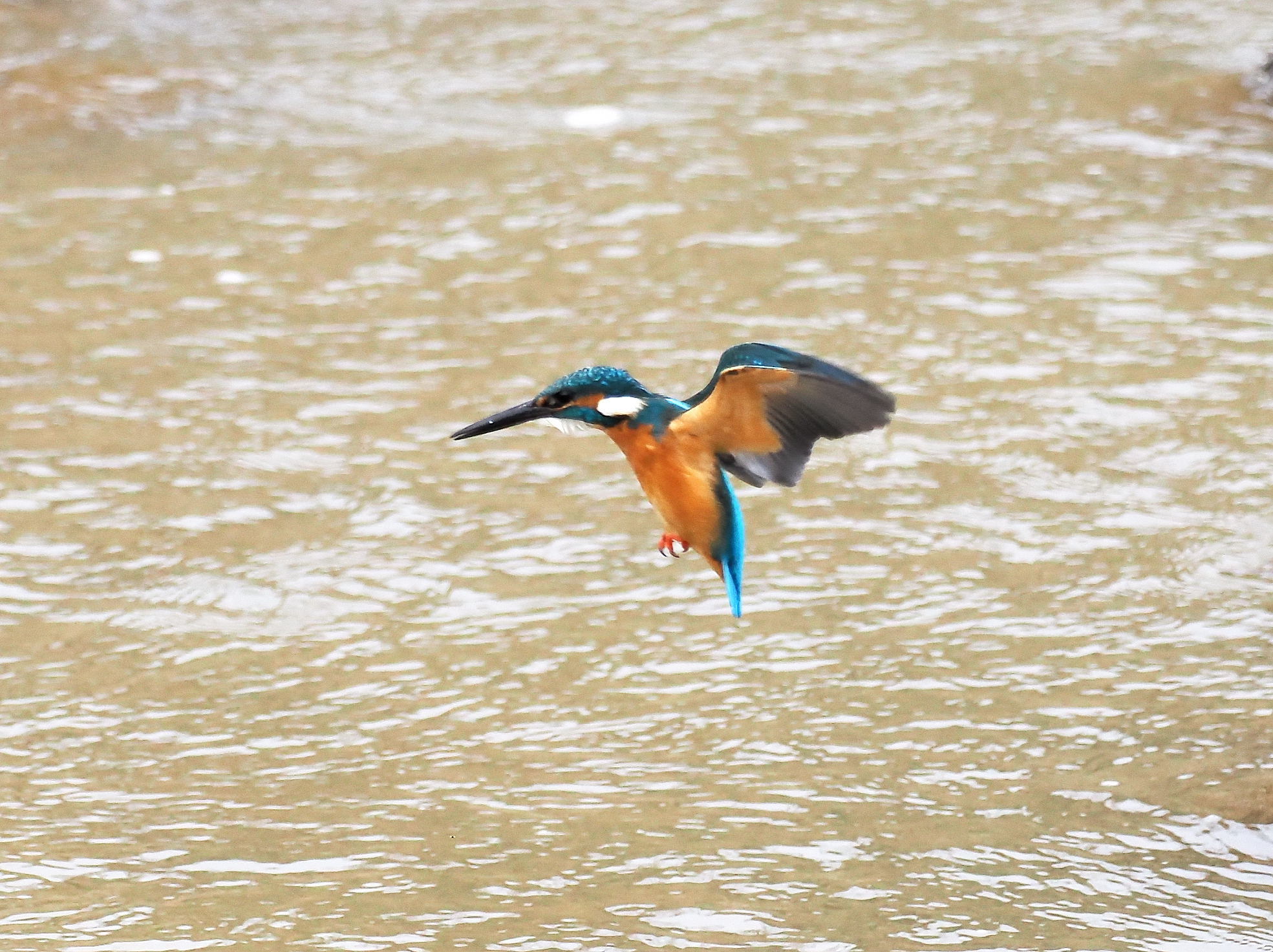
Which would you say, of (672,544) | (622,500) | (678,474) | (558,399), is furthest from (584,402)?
(622,500)

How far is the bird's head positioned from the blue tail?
0.18 metres

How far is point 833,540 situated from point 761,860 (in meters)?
1.29

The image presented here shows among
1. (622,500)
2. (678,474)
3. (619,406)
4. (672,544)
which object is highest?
(619,406)

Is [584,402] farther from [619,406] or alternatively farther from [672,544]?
[672,544]

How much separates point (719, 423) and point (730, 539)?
186 mm

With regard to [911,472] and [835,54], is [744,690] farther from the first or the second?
[835,54]

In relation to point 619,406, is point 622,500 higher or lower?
lower

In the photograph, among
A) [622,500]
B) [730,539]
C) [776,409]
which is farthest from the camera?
[622,500]

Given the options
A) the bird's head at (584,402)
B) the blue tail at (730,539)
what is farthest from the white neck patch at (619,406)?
the blue tail at (730,539)

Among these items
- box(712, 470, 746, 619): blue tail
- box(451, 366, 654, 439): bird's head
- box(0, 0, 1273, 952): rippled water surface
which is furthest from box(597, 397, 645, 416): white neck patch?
box(0, 0, 1273, 952): rippled water surface

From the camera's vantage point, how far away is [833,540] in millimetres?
4398

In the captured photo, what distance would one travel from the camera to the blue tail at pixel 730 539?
2656 mm

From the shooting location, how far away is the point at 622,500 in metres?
4.62

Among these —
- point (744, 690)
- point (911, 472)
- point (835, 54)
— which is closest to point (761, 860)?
point (744, 690)
